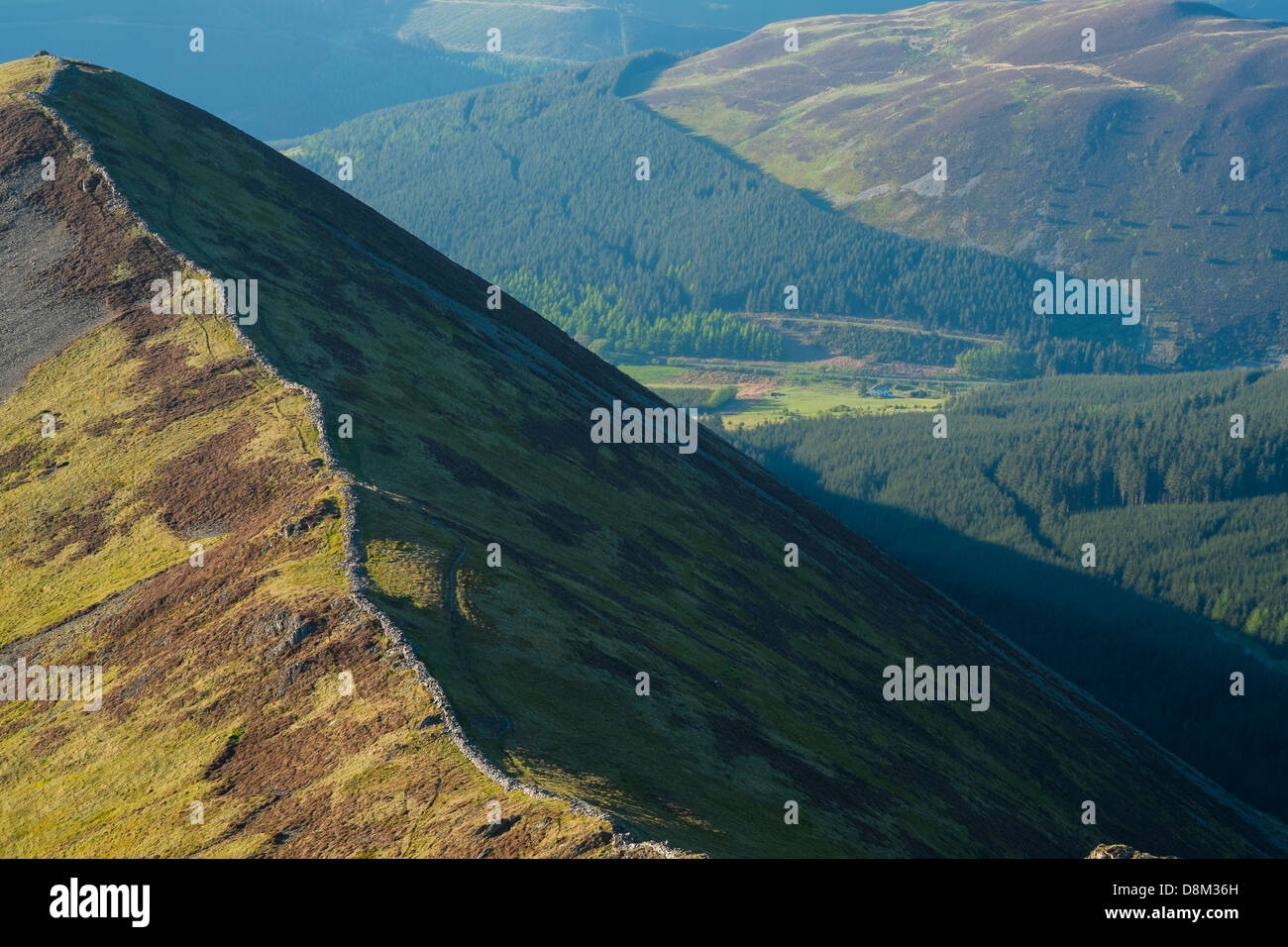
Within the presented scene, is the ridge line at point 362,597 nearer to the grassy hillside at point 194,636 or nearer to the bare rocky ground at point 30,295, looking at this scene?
the grassy hillside at point 194,636

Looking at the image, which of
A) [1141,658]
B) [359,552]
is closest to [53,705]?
[359,552]

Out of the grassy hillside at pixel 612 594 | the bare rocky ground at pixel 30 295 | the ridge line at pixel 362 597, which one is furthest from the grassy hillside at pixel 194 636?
the grassy hillside at pixel 612 594

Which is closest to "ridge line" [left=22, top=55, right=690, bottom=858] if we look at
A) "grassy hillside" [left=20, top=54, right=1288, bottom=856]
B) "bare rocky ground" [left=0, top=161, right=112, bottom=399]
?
"grassy hillside" [left=20, top=54, right=1288, bottom=856]

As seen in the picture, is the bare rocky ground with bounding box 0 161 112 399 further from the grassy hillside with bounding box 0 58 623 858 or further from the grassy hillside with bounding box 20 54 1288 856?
the grassy hillside with bounding box 20 54 1288 856

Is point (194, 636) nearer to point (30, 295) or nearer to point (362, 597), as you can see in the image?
point (362, 597)
